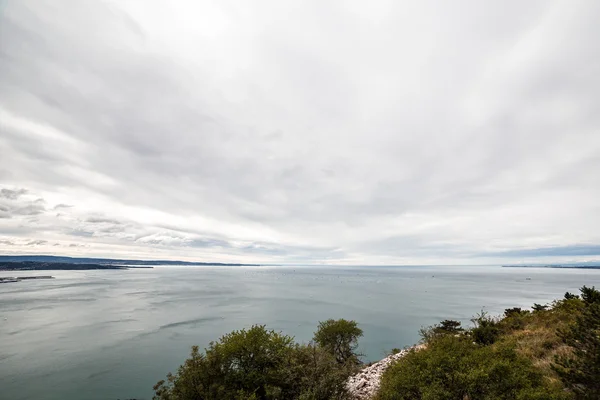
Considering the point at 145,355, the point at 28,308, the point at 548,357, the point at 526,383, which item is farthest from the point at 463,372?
the point at 28,308

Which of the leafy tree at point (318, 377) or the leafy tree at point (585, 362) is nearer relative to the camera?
the leafy tree at point (585, 362)

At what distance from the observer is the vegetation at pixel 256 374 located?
46.0 feet

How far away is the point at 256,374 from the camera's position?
15859 millimetres

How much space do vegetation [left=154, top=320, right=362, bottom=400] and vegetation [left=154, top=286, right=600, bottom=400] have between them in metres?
0.05

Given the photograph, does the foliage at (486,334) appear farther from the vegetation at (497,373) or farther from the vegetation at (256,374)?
the vegetation at (256,374)

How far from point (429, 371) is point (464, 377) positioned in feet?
4.86

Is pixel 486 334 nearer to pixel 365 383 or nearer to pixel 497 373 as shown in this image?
pixel 365 383

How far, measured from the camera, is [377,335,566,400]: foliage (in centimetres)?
1091

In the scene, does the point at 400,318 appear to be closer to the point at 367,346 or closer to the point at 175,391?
the point at 367,346

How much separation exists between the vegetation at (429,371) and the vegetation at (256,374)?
→ 47 millimetres

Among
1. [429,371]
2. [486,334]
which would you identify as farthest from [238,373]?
[486,334]

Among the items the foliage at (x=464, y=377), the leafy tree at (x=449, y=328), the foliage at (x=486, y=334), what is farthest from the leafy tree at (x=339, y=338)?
the foliage at (x=464, y=377)

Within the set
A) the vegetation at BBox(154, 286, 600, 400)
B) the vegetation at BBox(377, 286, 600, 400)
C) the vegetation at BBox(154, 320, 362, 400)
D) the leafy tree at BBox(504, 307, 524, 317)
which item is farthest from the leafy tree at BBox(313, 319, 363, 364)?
the vegetation at BBox(377, 286, 600, 400)

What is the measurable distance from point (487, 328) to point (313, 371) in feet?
59.1
